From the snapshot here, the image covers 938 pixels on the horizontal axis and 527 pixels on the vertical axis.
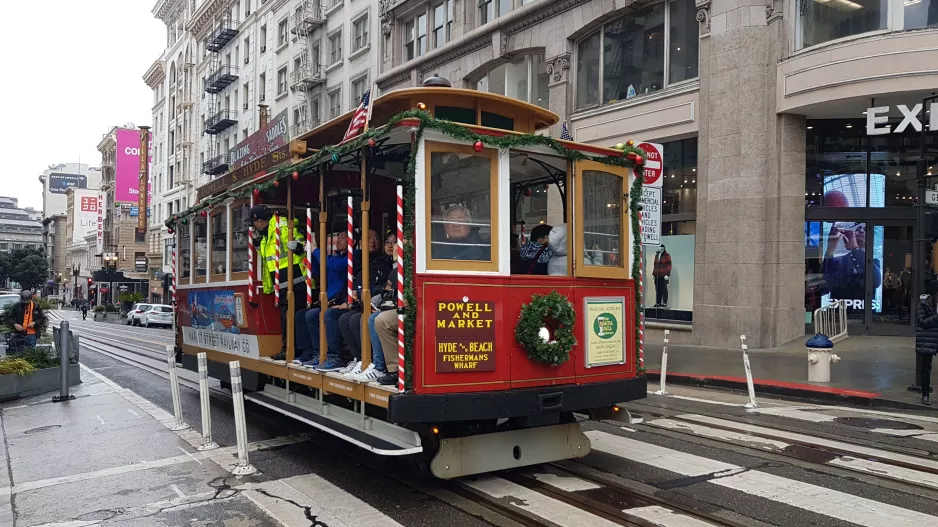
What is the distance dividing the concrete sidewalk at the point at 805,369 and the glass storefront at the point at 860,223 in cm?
96

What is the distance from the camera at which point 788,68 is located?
15.9 meters

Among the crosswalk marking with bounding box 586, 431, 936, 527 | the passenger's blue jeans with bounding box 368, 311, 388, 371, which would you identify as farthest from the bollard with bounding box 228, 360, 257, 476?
the crosswalk marking with bounding box 586, 431, 936, 527

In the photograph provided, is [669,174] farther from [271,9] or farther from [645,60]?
[271,9]

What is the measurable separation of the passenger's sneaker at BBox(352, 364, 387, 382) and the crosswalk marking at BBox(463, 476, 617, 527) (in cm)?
120

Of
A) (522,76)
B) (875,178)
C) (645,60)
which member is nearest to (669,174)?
(645,60)

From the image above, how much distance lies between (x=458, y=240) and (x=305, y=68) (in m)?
33.9

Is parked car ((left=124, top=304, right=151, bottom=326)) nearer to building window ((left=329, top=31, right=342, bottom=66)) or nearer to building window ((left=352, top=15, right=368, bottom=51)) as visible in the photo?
building window ((left=329, top=31, right=342, bottom=66))

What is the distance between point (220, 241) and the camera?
9.70m

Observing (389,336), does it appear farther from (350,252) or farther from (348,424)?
(348,424)

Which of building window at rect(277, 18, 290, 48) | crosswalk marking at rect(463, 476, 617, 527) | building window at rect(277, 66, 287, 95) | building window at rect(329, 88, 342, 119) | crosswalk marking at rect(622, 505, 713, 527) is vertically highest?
building window at rect(277, 18, 290, 48)

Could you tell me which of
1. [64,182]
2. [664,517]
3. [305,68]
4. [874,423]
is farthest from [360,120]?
[64,182]

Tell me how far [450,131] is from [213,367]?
6.47 metres

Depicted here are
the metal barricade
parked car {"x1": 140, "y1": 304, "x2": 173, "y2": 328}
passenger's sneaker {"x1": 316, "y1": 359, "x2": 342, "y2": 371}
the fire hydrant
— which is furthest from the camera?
parked car {"x1": 140, "y1": 304, "x2": 173, "y2": 328}

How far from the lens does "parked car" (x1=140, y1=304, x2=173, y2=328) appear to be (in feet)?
139
